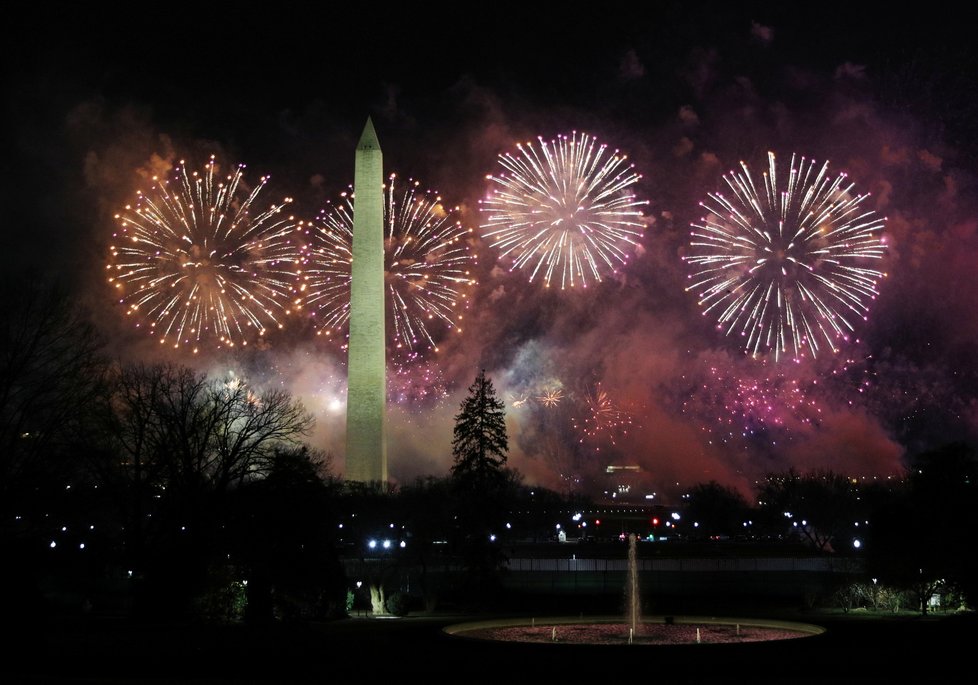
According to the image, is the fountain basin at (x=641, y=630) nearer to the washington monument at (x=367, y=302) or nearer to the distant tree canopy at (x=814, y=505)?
the washington monument at (x=367, y=302)

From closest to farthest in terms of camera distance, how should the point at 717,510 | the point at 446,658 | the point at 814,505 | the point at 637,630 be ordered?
1. the point at 446,658
2. the point at 637,630
3. the point at 814,505
4. the point at 717,510

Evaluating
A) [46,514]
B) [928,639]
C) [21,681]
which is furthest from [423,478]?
[21,681]

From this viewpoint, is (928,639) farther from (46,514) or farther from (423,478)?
(423,478)

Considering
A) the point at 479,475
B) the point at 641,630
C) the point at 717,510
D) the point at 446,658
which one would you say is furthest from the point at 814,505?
the point at 446,658

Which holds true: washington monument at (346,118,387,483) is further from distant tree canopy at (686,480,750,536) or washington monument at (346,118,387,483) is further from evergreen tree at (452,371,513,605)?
distant tree canopy at (686,480,750,536)

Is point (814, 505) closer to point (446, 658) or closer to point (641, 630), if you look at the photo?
point (641, 630)

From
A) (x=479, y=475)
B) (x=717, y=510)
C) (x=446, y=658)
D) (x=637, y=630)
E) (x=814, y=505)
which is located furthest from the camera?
(x=717, y=510)

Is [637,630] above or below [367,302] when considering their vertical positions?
below
